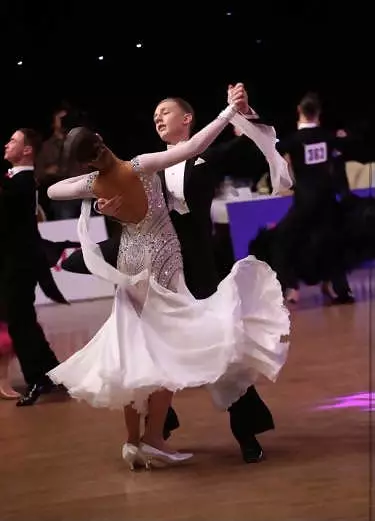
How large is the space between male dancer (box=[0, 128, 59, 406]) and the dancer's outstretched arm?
1.61 meters

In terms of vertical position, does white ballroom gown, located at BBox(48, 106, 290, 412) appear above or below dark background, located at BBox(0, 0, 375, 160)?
below

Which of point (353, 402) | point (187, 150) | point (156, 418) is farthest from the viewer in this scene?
point (353, 402)

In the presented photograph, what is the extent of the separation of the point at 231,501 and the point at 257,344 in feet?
1.78

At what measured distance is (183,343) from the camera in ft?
10.7

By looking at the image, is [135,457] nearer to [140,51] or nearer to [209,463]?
[209,463]

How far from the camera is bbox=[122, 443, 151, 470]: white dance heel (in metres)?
3.39

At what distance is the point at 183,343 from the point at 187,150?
0.65 metres

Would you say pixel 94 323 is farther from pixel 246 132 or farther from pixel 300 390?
pixel 246 132

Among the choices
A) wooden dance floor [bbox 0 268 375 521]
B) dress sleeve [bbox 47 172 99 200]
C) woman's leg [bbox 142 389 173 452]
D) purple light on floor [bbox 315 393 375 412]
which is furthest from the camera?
purple light on floor [bbox 315 393 375 412]

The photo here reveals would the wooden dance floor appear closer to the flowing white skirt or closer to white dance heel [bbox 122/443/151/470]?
white dance heel [bbox 122/443/151/470]

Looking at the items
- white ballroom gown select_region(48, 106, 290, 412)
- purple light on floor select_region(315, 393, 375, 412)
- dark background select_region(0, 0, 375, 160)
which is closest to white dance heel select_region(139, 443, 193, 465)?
white ballroom gown select_region(48, 106, 290, 412)

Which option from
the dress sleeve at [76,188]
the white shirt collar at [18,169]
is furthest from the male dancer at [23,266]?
the dress sleeve at [76,188]

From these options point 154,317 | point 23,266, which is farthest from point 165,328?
point 23,266

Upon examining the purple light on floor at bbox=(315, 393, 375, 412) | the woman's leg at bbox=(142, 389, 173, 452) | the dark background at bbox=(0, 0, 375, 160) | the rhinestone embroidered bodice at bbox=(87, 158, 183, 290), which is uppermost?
the dark background at bbox=(0, 0, 375, 160)
